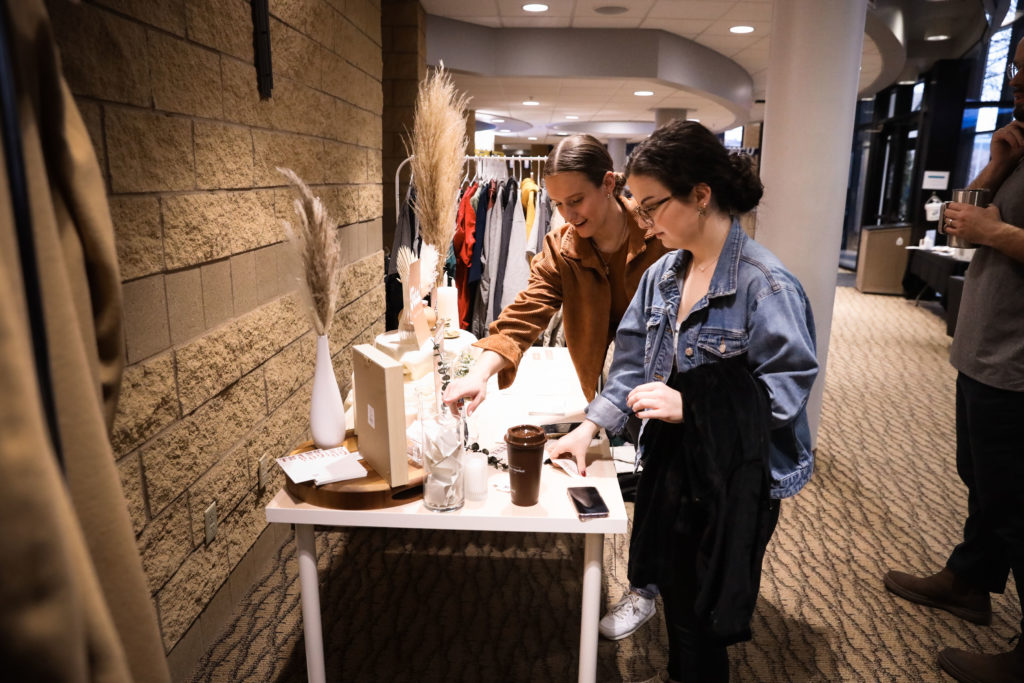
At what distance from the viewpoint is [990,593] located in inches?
95.1

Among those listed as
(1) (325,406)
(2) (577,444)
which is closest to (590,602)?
(2) (577,444)

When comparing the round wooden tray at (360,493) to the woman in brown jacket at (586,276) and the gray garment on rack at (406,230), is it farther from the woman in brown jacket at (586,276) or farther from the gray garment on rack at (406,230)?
the gray garment on rack at (406,230)

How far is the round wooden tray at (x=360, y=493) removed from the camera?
139 cm

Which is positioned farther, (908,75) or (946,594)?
(908,75)

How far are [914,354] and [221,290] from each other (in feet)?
19.8

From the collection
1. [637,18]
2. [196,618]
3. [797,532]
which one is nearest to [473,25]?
[637,18]

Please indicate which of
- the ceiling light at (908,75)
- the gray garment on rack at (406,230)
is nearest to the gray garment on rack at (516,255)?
the gray garment on rack at (406,230)

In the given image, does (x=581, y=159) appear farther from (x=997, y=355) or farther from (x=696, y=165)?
(x=997, y=355)

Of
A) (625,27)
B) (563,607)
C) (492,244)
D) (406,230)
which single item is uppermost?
(625,27)

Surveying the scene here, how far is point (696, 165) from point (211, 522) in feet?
5.53

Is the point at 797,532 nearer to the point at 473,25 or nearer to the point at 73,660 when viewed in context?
the point at 73,660

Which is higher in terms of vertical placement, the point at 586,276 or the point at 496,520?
the point at 586,276

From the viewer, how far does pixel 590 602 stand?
1466 mm

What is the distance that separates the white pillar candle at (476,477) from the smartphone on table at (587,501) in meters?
0.19
